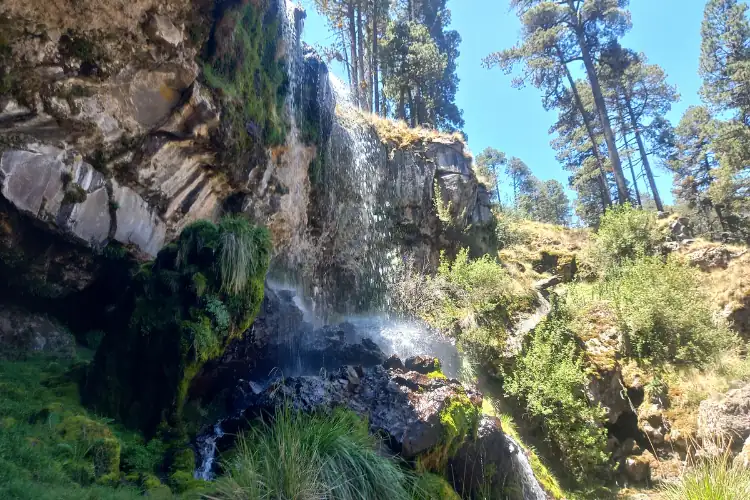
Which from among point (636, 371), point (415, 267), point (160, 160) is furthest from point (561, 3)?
point (160, 160)

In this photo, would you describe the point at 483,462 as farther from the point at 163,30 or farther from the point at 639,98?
the point at 639,98

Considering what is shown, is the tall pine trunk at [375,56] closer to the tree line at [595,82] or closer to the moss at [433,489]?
the tree line at [595,82]

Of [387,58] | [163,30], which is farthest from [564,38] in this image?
[163,30]

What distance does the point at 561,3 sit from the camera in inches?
858

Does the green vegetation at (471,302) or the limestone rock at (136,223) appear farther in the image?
the green vegetation at (471,302)

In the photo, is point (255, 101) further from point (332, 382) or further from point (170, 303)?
point (332, 382)

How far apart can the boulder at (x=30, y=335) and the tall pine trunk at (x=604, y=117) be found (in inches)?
770

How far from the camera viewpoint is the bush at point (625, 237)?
1670cm

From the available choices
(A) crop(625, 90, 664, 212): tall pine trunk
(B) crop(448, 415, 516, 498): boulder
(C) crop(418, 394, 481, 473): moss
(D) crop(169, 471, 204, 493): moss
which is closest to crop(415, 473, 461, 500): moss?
(C) crop(418, 394, 481, 473): moss

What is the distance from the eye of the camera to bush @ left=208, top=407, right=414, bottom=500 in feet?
11.7

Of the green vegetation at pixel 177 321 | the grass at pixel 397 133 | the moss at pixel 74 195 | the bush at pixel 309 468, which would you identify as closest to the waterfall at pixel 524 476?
the bush at pixel 309 468

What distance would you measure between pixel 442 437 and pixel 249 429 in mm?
2420

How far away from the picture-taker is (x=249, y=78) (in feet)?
32.4

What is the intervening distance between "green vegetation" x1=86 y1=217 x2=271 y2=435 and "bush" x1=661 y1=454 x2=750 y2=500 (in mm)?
5272
